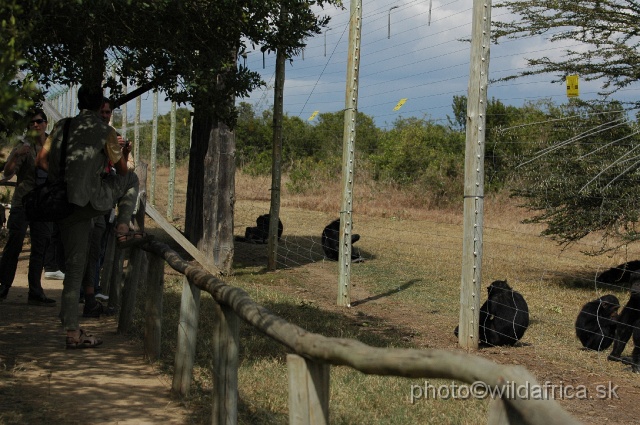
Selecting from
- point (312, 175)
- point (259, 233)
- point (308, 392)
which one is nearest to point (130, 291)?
point (308, 392)

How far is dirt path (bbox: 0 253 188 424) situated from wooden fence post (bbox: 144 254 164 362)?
0.43 ft

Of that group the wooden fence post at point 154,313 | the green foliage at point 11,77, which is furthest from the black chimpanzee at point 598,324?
the green foliage at point 11,77

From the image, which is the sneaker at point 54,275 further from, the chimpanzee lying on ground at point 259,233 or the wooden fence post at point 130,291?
the chimpanzee lying on ground at point 259,233

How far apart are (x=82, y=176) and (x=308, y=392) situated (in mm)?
3708

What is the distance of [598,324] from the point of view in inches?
348

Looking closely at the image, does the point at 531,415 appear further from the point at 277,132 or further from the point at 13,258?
the point at 277,132

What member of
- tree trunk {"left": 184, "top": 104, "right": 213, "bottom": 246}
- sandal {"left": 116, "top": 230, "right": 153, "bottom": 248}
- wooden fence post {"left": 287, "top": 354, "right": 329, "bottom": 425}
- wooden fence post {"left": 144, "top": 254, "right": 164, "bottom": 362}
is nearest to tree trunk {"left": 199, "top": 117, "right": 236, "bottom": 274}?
tree trunk {"left": 184, "top": 104, "right": 213, "bottom": 246}

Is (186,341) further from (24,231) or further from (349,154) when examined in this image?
(349,154)

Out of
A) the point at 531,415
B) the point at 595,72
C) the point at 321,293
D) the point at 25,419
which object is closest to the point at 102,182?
the point at 25,419

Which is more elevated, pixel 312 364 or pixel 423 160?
pixel 423 160

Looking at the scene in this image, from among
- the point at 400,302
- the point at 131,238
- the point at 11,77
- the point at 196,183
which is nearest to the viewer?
the point at 11,77

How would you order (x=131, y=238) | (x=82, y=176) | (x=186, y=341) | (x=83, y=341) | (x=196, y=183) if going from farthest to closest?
(x=196, y=183) → (x=131, y=238) → (x=83, y=341) → (x=82, y=176) → (x=186, y=341)

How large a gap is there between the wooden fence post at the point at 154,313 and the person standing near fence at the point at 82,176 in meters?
0.57

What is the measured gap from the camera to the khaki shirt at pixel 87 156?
6516 mm
